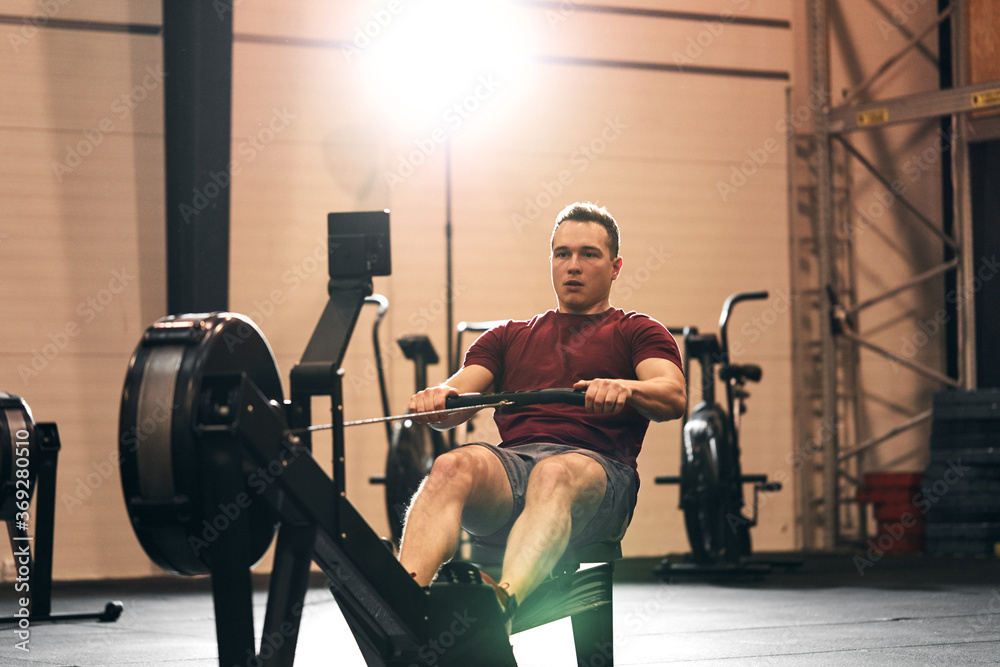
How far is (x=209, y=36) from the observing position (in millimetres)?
6320

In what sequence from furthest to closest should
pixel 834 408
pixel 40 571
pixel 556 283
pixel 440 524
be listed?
pixel 834 408 < pixel 40 571 < pixel 556 283 < pixel 440 524

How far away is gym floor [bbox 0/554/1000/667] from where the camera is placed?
3562mm

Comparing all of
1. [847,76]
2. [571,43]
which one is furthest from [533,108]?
[847,76]

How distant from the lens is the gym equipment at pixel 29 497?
401 cm

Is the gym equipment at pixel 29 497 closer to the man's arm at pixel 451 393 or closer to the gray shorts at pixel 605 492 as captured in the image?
the man's arm at pixel 451 393

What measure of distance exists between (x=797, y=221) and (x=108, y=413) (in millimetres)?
4522

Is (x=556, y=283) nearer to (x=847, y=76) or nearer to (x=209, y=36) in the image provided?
(x=209, y=36)

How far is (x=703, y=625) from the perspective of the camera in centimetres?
432
